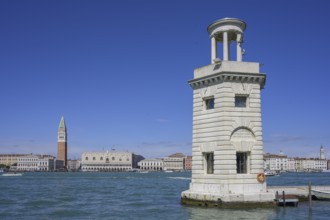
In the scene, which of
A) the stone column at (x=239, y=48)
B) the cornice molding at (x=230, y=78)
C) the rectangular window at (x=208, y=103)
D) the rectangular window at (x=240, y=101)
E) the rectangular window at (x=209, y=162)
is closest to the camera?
the cornice molding at (x=230, y=78)

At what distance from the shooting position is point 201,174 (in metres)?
23.4

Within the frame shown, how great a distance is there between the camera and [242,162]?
22828 mm

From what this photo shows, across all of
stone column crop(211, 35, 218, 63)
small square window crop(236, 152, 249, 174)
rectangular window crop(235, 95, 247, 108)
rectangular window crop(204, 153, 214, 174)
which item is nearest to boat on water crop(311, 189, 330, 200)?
small square window crop(236, 152, 249, 174)

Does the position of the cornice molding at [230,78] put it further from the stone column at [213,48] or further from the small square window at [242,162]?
the small square window at [242,162]

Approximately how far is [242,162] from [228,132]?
1728mm

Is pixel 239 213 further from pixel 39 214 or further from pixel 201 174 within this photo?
pixel 39 214

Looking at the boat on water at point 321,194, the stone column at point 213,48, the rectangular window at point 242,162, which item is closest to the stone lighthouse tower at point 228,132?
the rectangular window at point 242,162

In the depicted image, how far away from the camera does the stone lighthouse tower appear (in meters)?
22.1

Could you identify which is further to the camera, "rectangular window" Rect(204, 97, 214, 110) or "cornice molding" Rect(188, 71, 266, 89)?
"rectangular window" Rect(204, 97, 214, 110)

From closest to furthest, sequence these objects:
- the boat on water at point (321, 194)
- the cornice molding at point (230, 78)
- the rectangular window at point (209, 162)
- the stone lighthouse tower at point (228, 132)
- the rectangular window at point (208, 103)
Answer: the stone lighthouse tower at point (228, 132), the cornice molding at point (230, 78), the rectangular window at point (209, 162), the rectangular window at point (208, 103), the boat on water at point (321, 194)

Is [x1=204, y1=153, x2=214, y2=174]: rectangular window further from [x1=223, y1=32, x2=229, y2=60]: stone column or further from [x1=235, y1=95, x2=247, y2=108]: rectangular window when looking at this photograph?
[x1=223, y1=32, x2=229, y2=60]: stone column

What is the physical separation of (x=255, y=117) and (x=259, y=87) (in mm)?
1505

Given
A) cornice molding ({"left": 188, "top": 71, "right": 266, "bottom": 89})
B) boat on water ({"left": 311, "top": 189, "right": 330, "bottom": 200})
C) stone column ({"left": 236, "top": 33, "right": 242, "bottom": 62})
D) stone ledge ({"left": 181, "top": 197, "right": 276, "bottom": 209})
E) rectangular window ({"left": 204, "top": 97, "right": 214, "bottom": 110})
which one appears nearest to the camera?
stone ledge ({"left": 181, "top": 197, "right": 276, "bottom": 209})

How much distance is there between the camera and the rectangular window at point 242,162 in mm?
22703
